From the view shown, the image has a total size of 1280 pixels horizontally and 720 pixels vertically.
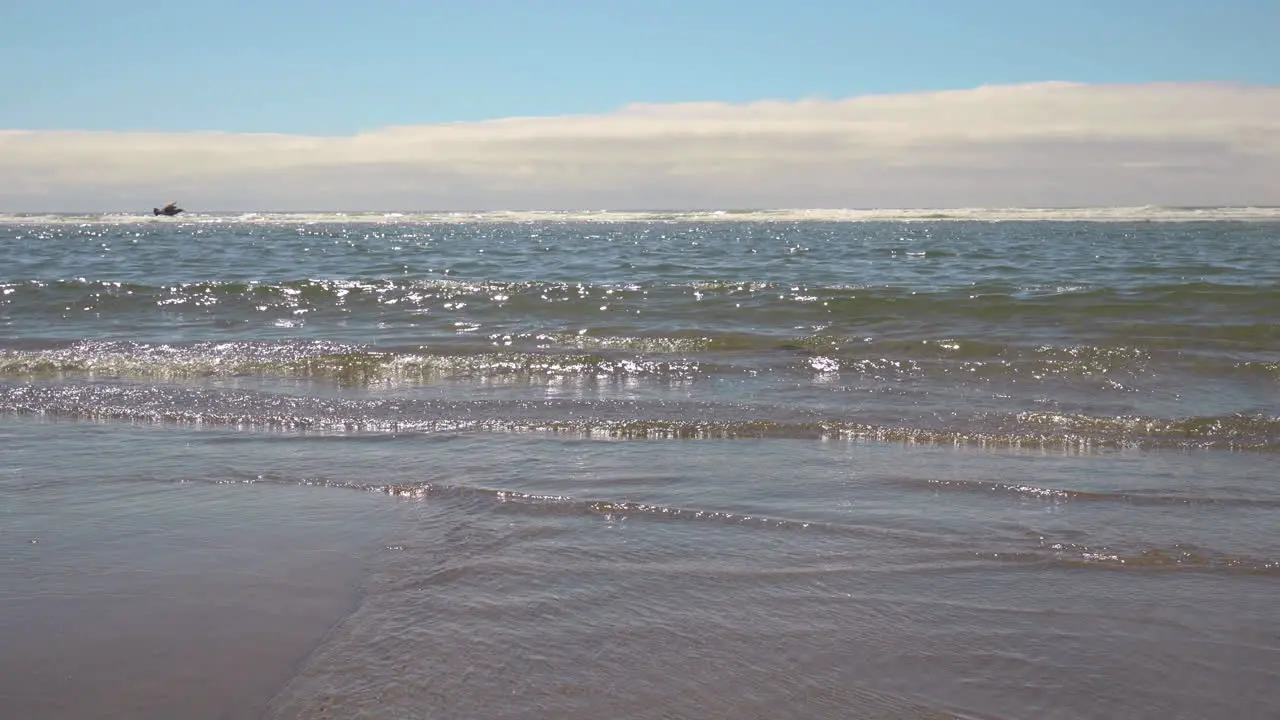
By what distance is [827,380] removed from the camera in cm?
931

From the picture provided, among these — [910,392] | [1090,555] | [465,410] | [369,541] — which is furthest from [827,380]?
[369,541]

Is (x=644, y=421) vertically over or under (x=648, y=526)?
over

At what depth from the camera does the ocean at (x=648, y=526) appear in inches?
128

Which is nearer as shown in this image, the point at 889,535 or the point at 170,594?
the point at 170,594

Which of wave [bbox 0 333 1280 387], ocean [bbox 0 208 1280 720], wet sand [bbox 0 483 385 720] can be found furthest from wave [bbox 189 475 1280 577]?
wave [bbox 0 333 1280 387]

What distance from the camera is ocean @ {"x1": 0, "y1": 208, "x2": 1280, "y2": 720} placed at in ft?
10.6

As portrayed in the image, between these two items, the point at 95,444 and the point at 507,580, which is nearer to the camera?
the point at 507,580

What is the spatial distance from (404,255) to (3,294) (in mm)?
13867

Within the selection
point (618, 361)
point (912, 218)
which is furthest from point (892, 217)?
point (618, 361)

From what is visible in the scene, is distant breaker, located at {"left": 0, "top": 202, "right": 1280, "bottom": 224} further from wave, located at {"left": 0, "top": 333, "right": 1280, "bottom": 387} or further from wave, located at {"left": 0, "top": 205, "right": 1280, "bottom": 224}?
wave, located at {"left": 0, "top": 333, "right": 1280, "bottom": 387}

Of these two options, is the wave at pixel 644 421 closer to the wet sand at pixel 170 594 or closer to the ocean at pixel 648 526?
the ocean at pixel 648 526

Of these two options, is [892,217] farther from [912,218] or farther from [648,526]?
[648,526]

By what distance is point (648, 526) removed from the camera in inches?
191

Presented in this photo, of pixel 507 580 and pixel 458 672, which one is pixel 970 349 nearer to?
pixel 507 580
